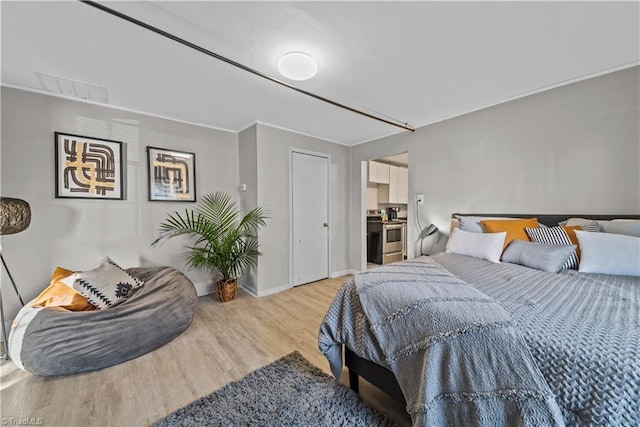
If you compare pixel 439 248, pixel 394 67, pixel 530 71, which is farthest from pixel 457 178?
pixel 394 67

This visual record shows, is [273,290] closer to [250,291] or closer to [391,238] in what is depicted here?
[250,291]

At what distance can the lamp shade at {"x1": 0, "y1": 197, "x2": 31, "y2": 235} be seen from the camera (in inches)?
73.2

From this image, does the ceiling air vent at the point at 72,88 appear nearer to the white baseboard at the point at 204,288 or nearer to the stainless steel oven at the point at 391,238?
the white baseboard at the point at 204,288

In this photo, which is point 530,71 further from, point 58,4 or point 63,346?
point 63,346

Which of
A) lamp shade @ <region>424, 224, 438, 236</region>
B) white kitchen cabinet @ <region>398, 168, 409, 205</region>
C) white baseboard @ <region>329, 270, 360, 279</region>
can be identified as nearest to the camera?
lamp shade @ <region>424, 224, 438, 236</region>

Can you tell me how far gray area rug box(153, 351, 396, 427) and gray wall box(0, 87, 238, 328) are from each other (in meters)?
2.08

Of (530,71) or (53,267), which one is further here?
(53,267)

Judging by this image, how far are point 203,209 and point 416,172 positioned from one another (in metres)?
3.07

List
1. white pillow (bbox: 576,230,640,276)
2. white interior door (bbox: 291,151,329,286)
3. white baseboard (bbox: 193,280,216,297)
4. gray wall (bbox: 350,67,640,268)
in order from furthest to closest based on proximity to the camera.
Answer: white interior door (bbox: 291,151,329,286) → white baseboard (bbox: 193,280,216,297) → gray wall (bbox: 350,67,640,268) → white pillow (bbox: 576,230,640,276)

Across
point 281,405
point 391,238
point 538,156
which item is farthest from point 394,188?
point 281,405

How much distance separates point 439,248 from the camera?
10.3 feet

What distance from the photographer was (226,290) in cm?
299

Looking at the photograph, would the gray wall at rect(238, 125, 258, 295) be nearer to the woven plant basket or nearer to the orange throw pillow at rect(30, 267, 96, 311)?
the woven plant basket

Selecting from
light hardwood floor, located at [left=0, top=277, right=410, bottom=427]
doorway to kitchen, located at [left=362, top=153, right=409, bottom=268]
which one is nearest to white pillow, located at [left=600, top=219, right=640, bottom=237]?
light hardwood floor, located at [left=0, top=277, right=410, bottom=427]
